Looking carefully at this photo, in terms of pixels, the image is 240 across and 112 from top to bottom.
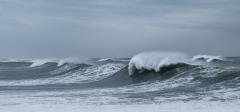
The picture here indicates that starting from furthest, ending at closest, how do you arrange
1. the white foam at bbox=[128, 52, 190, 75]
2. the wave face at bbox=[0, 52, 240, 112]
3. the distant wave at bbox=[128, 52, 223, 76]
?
the white foam at bbox=[128, 52, 190, 75]
the distant wave at bbox=[128, 52, 223, 76]
the wave face at bbox=[0, 52, 240, 112]

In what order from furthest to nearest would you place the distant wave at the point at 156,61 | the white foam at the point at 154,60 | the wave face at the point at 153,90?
the white foam at the point at 154,60 → the distant wave at the point at 156,61 → the wave face at the point at 153,90

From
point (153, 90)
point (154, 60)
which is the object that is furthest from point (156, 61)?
point (153, 90)

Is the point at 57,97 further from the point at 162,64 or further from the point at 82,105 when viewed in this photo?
the point at 162,64

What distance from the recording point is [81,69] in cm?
2538

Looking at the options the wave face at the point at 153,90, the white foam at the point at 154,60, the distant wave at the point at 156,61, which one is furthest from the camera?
the white foam at the point at 154,60

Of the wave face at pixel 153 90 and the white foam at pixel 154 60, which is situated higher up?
the white foam at pixel 154 60

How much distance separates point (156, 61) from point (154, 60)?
35 cm

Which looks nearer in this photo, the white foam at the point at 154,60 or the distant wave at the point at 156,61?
the distant wave at the point at 156,61

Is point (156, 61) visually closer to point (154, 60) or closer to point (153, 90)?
point (154, 60)

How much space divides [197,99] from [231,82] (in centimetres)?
384

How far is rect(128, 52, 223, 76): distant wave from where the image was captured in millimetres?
20453

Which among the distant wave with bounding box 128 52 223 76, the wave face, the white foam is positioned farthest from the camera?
the white foam

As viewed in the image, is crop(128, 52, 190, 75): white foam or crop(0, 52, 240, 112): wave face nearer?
crop(0, 52, 240, 112): wave face

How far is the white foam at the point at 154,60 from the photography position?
20812mm
